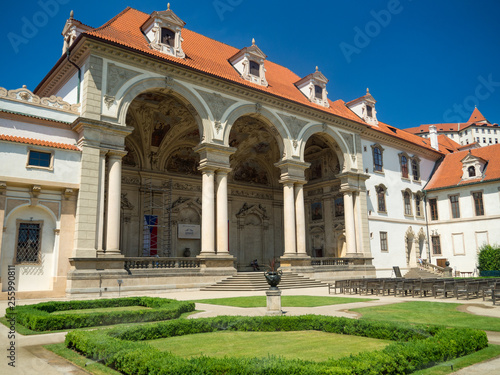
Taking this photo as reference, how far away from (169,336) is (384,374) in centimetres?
520

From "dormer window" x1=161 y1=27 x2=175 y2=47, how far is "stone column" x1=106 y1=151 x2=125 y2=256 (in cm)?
844

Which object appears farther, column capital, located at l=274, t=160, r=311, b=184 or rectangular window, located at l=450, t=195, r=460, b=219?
rectangular window, located at l=450, t=195, r=460, b=219

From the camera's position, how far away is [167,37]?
26.4 meters

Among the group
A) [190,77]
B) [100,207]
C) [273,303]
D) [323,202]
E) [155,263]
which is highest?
[190,77]

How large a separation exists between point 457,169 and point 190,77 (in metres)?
31.1

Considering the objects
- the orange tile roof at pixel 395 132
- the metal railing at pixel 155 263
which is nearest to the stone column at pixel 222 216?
the metal railing at pixel 155 263

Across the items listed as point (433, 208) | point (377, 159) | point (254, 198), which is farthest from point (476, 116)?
point (254, 198)

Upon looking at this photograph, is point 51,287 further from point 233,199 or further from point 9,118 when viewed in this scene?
point 233,199

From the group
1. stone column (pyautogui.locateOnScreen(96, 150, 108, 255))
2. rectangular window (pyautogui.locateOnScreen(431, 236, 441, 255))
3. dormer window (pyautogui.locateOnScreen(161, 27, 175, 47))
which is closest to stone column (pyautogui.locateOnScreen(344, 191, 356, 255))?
rectangular window (pyautogui.locateOnScreen(431, 236, 441, 255))

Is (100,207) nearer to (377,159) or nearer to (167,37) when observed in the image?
(167,37)

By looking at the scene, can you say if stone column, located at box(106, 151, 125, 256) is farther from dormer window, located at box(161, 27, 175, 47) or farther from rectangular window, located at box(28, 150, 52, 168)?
dormer window, located at box(161, 27, 175, 47)

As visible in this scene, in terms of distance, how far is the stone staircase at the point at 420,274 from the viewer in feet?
122

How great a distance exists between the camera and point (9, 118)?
20062 mm

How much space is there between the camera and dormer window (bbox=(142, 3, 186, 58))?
25.8 m
